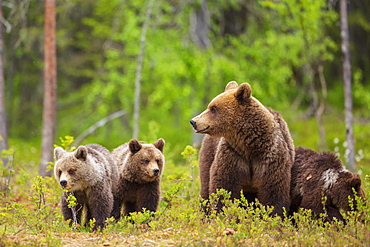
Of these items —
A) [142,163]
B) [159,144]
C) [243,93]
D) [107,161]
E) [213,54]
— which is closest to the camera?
[243,93]

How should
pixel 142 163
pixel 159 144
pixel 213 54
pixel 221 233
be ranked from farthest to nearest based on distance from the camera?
1. pixel 213 54
2. pixel 159 144
3. pixel 142 163
4. pixel 221 233

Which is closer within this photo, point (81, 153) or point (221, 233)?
point (221, 233)

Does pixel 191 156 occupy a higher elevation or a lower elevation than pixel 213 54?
lower

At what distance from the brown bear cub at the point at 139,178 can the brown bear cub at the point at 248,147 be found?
1.26m

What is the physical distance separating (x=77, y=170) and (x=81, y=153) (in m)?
0.26

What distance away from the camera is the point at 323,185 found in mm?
7129

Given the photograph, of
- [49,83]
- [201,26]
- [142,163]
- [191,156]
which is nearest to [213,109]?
[142,163]

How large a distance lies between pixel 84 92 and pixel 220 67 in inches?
337

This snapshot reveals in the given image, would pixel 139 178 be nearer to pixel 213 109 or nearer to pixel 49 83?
pixel 213 109

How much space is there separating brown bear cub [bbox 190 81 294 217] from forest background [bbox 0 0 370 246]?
1.48 ft

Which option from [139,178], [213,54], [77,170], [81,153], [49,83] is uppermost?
[213,54]

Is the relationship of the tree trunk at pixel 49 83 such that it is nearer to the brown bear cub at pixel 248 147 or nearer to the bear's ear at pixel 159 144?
the bear's ear at pixel 159 144

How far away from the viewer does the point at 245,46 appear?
16.8 metres

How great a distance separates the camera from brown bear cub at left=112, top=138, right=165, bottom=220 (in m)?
8.05
